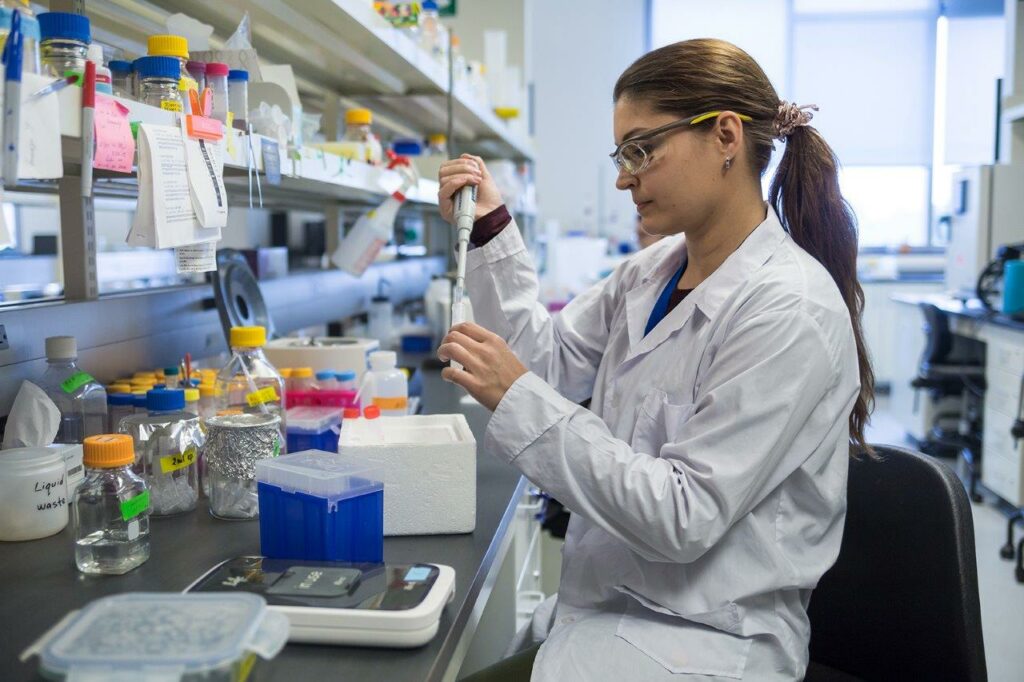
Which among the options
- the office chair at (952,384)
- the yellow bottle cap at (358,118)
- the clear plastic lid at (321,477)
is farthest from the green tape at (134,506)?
the office chair at (952,384)

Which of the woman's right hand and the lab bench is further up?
the woman's right hand

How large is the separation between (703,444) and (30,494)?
0.87m

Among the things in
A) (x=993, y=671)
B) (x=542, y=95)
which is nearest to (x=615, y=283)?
(x=993, y=671)

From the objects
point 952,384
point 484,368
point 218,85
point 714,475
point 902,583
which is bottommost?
point 952,384

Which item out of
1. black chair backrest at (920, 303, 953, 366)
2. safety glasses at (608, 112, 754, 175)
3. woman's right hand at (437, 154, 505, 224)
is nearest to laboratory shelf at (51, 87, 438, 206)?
woman's right hand at (437, 154, 505, 224)

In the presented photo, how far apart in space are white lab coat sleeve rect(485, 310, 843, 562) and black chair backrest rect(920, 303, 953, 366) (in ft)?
12.7

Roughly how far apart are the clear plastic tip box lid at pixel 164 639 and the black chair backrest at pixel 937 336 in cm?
454

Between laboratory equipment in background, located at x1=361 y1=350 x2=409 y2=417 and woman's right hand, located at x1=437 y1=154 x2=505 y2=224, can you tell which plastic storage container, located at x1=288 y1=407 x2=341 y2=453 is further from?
woman's right hand, located at x1=437 y1=154 x2=505 y2=224

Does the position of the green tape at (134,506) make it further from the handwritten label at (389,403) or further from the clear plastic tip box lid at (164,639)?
the handwritten label at (389,403)

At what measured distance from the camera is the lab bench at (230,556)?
84 cm

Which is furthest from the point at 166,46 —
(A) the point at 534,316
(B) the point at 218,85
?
(A) the point at 534,316

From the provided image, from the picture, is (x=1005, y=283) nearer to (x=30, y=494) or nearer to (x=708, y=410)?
(x=708, y=410)

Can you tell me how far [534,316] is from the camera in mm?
1656

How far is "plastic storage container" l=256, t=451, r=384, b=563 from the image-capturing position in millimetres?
1050
